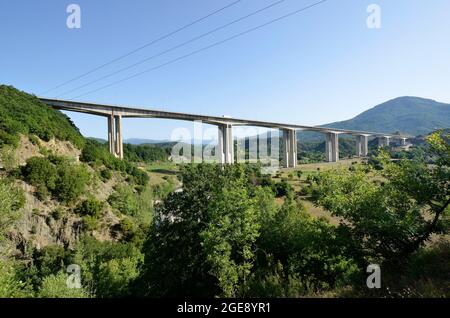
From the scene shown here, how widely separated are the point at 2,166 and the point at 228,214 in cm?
2954

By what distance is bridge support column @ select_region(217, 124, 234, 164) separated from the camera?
84938 mm

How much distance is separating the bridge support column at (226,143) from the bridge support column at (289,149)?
29173 mm

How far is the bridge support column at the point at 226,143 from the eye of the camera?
8494cm

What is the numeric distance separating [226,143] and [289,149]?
34701 mm

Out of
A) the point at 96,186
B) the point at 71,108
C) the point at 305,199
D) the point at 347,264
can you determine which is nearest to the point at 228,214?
the point at 347,264

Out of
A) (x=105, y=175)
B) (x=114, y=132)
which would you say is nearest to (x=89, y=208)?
(x=105, y=175)

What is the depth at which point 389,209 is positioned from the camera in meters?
10.8

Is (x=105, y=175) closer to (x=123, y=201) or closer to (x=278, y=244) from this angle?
(x=123, y=201)

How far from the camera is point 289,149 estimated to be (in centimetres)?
10881

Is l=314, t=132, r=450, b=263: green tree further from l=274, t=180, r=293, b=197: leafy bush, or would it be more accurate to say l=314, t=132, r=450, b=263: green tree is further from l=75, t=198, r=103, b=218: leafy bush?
l=274, t=180, r=293, b=197: leafy bush

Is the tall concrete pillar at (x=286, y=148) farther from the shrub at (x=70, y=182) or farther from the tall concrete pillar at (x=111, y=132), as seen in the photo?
the shrub at (x=70, y=182)

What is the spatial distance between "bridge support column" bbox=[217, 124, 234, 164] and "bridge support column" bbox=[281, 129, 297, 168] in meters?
29.2
